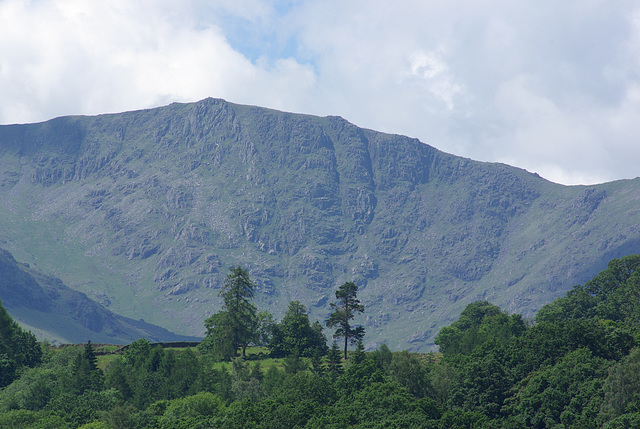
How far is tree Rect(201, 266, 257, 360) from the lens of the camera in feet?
583

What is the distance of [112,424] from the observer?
432ft

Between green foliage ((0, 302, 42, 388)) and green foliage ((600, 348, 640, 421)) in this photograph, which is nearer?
green foliage ((600, 348, 640, 421))

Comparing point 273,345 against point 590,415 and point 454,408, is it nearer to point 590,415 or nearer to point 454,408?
point 454,408

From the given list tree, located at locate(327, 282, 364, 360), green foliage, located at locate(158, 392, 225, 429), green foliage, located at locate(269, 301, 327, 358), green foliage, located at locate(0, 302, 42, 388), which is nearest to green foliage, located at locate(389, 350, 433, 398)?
tree, located at locate(327, 282, 364, 360)

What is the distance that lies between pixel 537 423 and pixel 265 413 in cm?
4332

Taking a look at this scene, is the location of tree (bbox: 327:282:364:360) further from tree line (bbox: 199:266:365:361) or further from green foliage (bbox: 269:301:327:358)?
green foliage (bbox: 269:301:327:358)

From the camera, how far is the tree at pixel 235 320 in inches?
6993

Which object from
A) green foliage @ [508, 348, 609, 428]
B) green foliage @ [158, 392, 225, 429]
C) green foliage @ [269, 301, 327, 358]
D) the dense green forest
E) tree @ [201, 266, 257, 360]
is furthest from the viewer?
green foliage @ [269, 301, 327, 358]

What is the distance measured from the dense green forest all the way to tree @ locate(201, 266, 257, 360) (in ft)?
0.88

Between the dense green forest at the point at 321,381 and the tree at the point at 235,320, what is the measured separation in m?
0.27

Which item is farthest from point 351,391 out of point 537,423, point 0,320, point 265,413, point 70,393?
point 0,320

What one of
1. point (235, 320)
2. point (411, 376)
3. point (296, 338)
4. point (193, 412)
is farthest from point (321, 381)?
point (235, 320)

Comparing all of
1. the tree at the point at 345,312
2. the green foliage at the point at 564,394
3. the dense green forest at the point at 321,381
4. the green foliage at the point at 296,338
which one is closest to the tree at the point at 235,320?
the dense green forest at the point at 321,381

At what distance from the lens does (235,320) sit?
177625 millimetres
